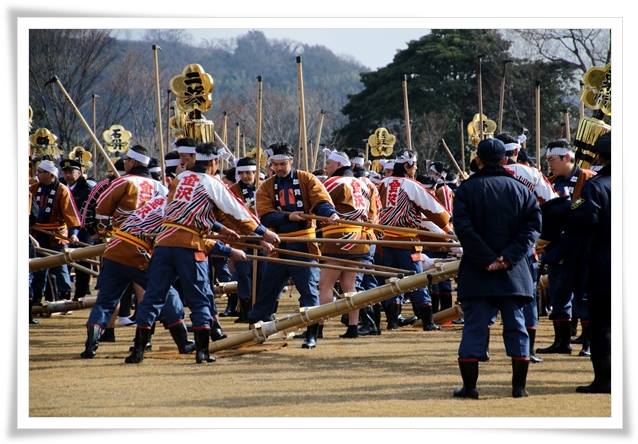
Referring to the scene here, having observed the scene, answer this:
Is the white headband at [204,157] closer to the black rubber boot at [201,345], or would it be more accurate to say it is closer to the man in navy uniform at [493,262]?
the black rubber boot at [201,345]

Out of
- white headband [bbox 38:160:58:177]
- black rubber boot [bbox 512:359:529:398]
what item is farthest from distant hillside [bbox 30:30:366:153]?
black rubber boot [bbox 512:359:529:398]

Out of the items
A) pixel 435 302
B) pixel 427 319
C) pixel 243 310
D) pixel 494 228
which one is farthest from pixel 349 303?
pixel 435 302

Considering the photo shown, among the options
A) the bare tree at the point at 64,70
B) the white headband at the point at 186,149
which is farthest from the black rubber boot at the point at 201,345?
the bare tree at the point at 64,70

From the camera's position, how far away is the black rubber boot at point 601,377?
27.8 ft

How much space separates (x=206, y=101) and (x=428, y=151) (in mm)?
26065

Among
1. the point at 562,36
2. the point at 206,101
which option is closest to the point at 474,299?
the point at 206,101

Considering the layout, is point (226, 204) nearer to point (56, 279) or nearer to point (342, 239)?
point (342, 239)

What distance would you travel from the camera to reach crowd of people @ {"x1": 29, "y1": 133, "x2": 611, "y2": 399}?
8.47 metres

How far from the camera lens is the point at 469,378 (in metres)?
8.39

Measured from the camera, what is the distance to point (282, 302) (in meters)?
18.3

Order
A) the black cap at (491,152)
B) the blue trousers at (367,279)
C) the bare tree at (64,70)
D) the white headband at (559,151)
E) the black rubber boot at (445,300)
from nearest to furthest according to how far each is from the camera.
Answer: the black cap at (491,152) < the white headband at (559,151) < the blue trousers at (367,279) < the black rubber boot at (445,300) < the bare tree at (64,70)

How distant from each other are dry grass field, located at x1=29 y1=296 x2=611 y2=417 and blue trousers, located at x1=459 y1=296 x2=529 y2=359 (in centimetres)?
36

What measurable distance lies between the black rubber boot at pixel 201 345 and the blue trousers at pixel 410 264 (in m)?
3.56
